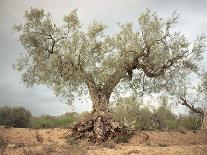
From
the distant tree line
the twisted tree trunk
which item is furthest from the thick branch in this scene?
the twisted tree trunk

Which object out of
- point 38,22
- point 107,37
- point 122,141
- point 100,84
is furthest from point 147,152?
point 38,22

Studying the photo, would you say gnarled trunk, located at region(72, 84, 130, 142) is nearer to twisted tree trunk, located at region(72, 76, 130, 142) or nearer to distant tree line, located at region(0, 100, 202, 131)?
twisted tree trunk, located at region(72, 76, 130, 142)

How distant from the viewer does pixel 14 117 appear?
36.5 m

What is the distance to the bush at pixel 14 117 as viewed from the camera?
119 feet

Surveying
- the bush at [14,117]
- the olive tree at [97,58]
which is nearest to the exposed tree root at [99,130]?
the olive tree at [97,58]

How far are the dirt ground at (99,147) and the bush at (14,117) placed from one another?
34.0ft

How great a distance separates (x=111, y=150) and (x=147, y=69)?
8218 mm

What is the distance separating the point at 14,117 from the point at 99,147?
17480 mm

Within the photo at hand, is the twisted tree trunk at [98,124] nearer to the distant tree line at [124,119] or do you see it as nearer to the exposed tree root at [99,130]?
the exposed tree root at [99,130]

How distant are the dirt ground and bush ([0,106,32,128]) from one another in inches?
408

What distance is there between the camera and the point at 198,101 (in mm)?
40250

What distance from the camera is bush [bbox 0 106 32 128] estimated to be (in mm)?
36219

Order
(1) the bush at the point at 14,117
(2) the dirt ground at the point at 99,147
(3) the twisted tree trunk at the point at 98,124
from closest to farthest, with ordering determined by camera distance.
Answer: (2) the dirt ground at the point at 99,147 → (3) the twisted tree trunk at the point at 98,124 → (1) the bush at the point at 14,117

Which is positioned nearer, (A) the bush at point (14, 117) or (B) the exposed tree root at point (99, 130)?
(B) the exposed tree root at point (99, 130)
